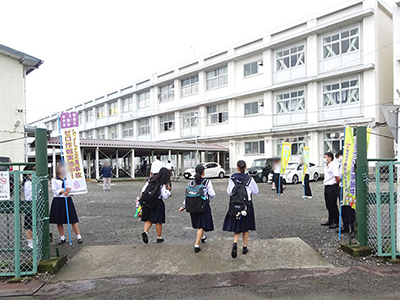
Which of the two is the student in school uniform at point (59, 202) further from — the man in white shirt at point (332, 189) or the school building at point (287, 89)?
the school building at point (287, 89)

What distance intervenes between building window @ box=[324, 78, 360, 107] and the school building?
0.23 ft

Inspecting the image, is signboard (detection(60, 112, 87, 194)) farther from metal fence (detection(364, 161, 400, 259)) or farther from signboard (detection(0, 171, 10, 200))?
metal fence (detection(364, 161, 400, 259))

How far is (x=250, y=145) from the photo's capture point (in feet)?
95.4

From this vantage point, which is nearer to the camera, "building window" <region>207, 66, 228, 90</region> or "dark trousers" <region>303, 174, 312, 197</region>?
"dark trousers" <region>303, 174, 312, 197</region>

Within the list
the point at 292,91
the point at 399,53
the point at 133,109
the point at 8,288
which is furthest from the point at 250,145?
the point at 8,288

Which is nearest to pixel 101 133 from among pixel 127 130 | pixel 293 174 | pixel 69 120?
pixel 127 130

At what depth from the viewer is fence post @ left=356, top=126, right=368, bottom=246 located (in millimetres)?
Answer: 5012

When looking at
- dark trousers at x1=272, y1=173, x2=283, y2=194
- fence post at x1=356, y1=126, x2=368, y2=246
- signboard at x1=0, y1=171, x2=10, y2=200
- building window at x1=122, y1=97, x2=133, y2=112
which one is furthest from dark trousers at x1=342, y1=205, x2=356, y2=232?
building window at x1=122, y1=97, x2=133, y2=112

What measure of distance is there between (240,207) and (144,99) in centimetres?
3650

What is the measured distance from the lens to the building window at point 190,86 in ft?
108

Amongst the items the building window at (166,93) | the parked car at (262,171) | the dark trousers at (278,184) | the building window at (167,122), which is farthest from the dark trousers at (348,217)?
the building window at (166,93)

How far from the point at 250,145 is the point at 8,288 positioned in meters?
26.1

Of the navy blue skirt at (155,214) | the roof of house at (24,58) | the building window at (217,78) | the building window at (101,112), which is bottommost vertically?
the navy blue skirt at (155,214)

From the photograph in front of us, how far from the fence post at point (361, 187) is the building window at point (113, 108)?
42.4 meters
